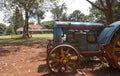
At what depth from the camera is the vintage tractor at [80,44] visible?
8.15 metres

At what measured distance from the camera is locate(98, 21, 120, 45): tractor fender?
8.19 metres

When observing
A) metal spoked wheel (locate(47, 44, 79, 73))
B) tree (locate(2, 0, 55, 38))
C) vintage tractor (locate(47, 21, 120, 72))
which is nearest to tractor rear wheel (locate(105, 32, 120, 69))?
vintage tractor (locate(47, 21, 120, 72))

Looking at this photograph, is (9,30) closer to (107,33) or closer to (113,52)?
(107,33)

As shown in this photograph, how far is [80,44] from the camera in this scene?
887 centimetres

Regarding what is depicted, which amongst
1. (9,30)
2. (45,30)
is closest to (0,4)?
(45,30)

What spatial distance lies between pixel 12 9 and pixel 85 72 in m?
33.0

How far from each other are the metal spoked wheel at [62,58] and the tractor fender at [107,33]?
1.08 m

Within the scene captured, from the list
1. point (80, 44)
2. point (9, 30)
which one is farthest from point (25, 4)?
point (9, 30)

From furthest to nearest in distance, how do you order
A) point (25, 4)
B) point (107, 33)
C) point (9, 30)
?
point (9, 30)
point (25, 4)
point (107, 33)

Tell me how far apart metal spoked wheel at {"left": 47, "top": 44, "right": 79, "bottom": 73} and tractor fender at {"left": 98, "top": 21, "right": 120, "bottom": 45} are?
108cm

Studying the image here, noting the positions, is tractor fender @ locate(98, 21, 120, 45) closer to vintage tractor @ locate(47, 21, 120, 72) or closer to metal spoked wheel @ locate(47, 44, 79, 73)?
vintage tractor @ locate(47, 21, 120, 72)

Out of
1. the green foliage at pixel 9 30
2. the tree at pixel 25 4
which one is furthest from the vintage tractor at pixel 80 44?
the green foliage at pixel 9 30

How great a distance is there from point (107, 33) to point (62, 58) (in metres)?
1.77

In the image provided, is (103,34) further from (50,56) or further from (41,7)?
(41,7)
